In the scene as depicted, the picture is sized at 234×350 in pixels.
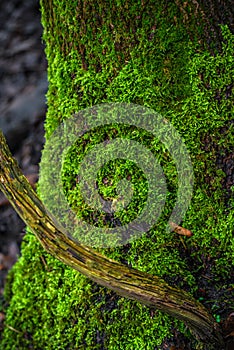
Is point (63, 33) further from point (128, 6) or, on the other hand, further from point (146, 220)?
point (146, 220)

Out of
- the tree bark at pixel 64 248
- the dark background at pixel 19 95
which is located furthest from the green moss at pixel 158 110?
the dark background at pixel 19 95

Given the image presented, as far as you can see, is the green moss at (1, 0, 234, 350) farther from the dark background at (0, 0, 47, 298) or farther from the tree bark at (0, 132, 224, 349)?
the dark background at (0, 0, 47, 298)

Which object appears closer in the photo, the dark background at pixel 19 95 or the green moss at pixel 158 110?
the green moss at pixel 158 110

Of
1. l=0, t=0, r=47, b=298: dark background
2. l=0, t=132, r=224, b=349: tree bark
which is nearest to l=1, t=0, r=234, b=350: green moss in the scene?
l=0, t=132, r=224, b=349: tree bark

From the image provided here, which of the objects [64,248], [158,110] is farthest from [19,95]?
[64,248]

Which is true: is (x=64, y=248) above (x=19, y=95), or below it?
above

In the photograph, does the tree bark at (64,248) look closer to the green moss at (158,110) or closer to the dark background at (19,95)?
the green moss at (158,110)

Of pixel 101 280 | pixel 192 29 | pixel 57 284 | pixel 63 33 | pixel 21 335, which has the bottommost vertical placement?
pixel 21 335

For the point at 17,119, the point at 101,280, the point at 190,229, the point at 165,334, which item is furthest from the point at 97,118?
the point at 17,119

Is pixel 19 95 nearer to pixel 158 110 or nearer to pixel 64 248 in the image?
pixel 158 110
